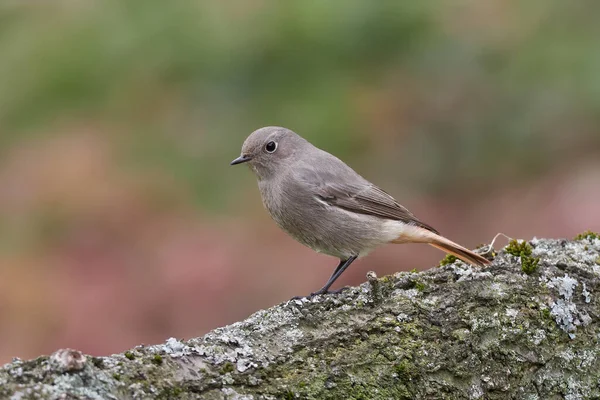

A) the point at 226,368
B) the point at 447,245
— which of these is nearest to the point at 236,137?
the point at 447,245

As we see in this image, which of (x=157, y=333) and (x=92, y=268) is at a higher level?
(x=92, y=268)

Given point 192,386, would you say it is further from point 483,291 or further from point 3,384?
point 483,291

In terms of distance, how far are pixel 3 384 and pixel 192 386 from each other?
0.67 m

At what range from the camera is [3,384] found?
2578 mm

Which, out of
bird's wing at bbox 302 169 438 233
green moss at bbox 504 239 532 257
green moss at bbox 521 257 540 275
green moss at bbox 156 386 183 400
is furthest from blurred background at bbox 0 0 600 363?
green moss at bbox 156 386 183 400

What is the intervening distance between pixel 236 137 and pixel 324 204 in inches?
165

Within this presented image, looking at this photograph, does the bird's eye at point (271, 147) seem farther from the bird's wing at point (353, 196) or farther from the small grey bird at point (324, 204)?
the bird's wing at point (353, 196)

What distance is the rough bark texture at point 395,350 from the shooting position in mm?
2857

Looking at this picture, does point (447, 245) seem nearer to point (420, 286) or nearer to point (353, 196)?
point (353, 196)

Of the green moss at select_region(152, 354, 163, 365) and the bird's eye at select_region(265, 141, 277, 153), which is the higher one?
the bird's eye at select_region(265, 141, 277, 153)

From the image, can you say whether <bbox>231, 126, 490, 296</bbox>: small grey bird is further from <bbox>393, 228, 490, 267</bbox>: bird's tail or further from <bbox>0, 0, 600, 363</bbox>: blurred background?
<bbox>0, 0, 600, 363</bbox>: blurred background

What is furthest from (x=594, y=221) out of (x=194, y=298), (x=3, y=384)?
(x=3, y=384)

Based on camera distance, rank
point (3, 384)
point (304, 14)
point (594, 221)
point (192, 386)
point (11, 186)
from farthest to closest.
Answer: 1. point (304, 14)
2. point (11, 186)
3. point (594, 221)
4. point (192, 386)
5. point (3, 384)

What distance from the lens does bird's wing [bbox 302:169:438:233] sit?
18.3ft
